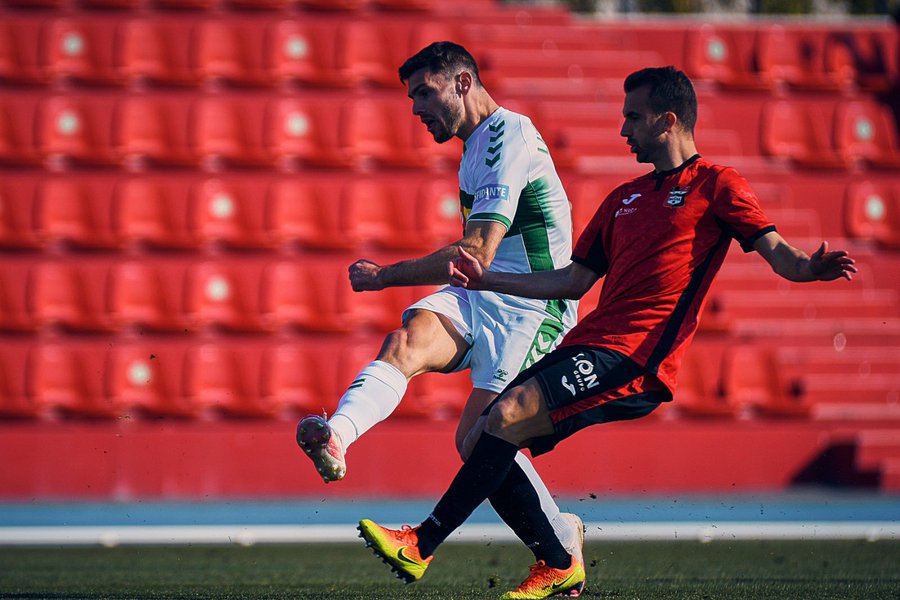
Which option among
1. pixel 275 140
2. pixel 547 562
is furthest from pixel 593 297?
pixel 547 562

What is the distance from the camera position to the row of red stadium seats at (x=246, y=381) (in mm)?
9734

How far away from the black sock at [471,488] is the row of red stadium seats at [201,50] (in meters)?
7.94

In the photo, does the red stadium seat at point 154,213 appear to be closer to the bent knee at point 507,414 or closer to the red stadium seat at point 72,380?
the red stadium seat at point 72,380

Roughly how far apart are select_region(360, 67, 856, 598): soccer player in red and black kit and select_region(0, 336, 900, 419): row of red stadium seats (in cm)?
565

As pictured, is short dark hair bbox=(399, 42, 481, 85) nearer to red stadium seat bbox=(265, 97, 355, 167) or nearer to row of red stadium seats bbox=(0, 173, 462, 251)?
row of red stadium seats bbox=(0, 173, 462, 251)

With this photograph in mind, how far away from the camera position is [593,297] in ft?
34.4

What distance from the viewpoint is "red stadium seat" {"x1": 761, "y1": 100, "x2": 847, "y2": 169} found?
39.9ft

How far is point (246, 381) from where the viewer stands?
32.6 ft

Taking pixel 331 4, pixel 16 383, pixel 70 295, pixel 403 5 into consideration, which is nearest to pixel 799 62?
pixel 403 5

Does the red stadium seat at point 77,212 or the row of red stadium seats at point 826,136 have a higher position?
the row of red stadium seats at point 826,136

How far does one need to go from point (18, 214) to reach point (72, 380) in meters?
1.69

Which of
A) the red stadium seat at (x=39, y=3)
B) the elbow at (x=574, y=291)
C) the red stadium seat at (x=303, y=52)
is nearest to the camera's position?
the elbow at (x=574, y=291)

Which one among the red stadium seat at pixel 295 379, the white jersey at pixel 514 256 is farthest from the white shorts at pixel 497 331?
the red stadium seat at pixel 295 379

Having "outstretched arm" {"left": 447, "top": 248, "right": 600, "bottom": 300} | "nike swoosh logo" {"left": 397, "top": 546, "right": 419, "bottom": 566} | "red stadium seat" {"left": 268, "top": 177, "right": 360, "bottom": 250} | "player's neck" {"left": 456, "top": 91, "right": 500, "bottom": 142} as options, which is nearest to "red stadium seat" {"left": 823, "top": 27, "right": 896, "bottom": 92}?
"red stadium seat" {"left": 268, "top": 177, "right": 360, "bottom": 250}
